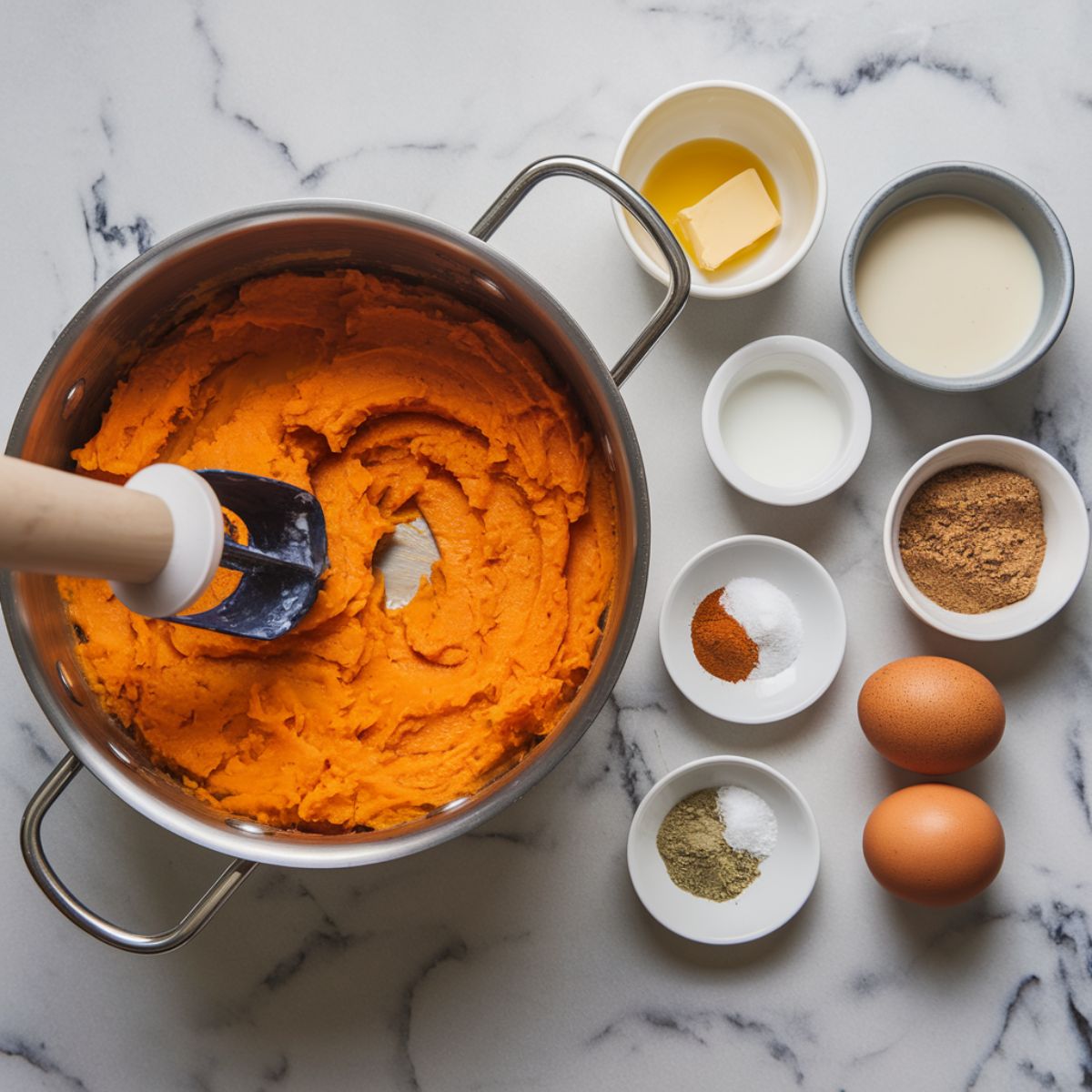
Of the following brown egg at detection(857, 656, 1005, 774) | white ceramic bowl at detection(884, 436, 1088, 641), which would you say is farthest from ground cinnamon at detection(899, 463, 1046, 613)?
brown egg at detection(857, 656, 1005, 774)

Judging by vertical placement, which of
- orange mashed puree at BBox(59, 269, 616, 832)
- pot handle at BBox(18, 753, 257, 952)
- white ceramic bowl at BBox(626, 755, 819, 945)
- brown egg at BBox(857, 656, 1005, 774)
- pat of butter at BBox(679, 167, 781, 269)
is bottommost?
white ceramic bowl at BBox(626, 755, 819, 945)

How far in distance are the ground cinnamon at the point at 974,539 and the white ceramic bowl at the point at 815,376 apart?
0.55 ft

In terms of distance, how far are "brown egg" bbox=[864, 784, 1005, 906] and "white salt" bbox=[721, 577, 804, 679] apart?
0.34m

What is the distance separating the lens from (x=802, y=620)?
77.1 inches

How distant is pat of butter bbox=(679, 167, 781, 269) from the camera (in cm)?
188

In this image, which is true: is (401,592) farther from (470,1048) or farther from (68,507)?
(470,1048)

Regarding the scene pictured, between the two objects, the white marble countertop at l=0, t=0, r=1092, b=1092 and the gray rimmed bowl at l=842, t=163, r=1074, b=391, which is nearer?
the gray rimmed bowl at l=842, t=163, r=1074, b=391

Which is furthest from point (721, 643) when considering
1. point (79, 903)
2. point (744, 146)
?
point (79, 903)

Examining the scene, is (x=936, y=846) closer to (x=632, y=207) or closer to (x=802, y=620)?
(x=802, y=620)

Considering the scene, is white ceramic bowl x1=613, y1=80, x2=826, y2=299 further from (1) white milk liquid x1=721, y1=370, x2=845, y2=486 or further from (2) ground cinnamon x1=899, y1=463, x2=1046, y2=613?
(2) ground cinnamon x1=899, y1=463, x2=1046, y2=613

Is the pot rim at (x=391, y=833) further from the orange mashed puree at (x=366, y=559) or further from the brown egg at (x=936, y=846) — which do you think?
the brown egg at (x=936, y=846)

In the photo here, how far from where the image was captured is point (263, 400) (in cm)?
184

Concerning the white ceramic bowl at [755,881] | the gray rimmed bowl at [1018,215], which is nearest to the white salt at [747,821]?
the white ceramic bowl at [755,881]

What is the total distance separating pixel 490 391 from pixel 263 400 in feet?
1.35
